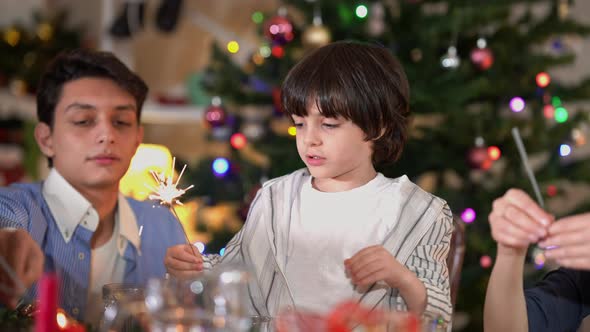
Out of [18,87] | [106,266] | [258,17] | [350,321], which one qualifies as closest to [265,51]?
[258,17]

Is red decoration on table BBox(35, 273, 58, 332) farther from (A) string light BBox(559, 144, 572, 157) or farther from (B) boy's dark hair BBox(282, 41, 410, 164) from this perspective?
(A) string light BBox(559, 144, 572, 157)

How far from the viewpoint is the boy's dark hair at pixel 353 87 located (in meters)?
1.27

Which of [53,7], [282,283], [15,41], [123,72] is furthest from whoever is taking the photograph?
[53,7]

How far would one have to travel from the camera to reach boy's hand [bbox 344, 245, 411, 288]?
44.6 inches

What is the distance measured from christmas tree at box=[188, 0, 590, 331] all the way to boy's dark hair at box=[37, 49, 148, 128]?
85cm

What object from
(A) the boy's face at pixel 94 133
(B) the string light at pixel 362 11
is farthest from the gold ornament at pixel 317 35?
(A) the boy's face at pixel 94 133

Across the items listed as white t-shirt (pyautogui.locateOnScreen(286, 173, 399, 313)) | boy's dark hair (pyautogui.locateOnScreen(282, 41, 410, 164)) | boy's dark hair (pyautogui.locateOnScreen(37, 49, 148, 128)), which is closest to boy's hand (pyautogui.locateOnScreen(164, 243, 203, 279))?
white t-shirt (pyautogui.locateOnScreen(286, 173, 399, 313))

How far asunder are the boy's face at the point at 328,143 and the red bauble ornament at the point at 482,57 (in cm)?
134

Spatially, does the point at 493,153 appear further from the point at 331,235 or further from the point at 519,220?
the point at 519,220

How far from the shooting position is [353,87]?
1.28 metres

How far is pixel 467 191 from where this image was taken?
106 inches

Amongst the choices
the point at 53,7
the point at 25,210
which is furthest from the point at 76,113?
the point at 53,7

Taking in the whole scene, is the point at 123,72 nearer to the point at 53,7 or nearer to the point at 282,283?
the point at 282,283

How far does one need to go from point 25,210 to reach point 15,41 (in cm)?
296
